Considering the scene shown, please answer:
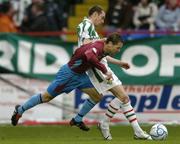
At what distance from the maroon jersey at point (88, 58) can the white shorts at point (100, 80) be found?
167 mm

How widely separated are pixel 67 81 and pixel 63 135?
159 cm

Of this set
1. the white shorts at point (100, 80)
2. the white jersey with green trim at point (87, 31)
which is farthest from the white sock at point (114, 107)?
the white jersey with green trim at point (87, 31)

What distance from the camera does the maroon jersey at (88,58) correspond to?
1428cm

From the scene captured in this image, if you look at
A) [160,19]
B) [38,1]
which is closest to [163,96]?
[160,19]

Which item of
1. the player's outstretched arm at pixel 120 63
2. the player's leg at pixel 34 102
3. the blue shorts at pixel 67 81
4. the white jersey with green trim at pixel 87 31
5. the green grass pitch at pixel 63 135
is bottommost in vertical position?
the green grass pitch at pixel 63 135

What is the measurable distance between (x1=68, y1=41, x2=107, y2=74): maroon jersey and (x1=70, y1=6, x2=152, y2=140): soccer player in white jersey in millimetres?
237

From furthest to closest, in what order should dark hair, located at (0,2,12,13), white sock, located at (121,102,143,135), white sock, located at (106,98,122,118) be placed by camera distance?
dark hair, located at (0,2,12,13), white sock, located at (106,98,122,118), white sock, located at (121,102,143,135)

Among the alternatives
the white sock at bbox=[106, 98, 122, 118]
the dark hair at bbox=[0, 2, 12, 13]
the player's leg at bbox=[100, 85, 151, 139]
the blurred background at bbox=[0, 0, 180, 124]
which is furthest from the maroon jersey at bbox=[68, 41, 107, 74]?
the dark hair at bbox=[0, 2, 12, 13]

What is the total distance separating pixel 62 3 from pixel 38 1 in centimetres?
237

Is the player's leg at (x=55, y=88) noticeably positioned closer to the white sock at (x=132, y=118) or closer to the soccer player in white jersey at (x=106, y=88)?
the soccer player in white jersey at (x=106, y=88)

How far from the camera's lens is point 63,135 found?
16.2m

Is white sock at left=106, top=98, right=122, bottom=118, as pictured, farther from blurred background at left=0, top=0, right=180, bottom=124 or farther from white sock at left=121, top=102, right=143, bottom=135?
blurred background at left=0, top=0, right=180, bottom=124

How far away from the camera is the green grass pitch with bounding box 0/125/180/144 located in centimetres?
1412

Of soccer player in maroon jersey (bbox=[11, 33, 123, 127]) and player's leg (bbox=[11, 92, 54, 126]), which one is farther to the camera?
player's leg (bbox=[11, 92, 54, 126])
